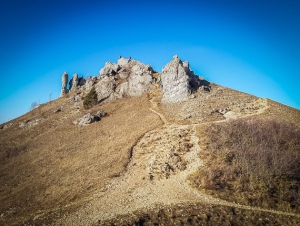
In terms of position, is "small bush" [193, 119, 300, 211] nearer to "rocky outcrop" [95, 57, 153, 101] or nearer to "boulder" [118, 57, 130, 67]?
"rocky outcrop" [95, 57, 153, 101]

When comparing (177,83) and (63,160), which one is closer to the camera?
(63,160)

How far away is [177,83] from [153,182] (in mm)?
41972

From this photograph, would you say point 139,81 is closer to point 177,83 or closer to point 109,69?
point 177,83

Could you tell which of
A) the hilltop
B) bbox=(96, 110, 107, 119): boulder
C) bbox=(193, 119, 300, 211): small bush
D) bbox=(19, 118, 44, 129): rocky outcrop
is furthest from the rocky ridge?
bbox=(193, 119, 300, 211): small bush

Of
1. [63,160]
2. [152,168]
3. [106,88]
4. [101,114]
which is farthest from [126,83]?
[152,168]

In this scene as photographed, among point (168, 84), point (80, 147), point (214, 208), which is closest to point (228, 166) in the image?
point (214, 208)

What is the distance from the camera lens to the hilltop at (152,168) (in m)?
17.9

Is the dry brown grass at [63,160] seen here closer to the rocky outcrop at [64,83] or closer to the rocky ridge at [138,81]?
the rocky ridge at [138,81]

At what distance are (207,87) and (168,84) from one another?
1325 cm

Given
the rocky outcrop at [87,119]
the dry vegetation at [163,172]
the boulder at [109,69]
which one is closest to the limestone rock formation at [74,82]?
the boulder at [109,69]

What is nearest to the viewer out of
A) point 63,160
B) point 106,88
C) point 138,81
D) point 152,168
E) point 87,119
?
point 152,168

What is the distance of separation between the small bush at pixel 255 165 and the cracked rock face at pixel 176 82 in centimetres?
2786

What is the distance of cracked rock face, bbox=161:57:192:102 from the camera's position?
59.2m

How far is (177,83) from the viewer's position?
6109 cm
